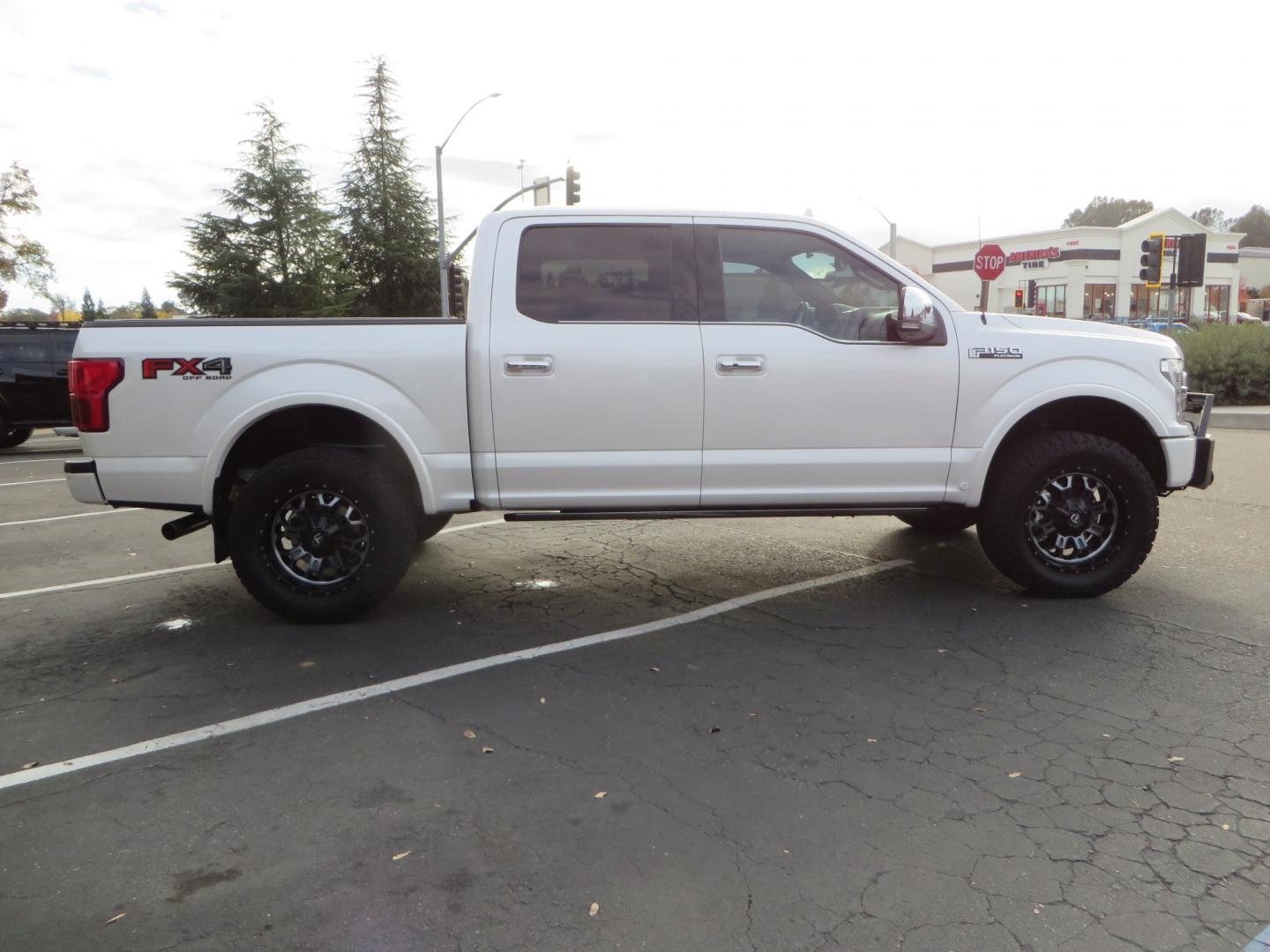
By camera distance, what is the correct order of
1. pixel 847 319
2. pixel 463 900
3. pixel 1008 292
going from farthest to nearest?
pixel 1008 292
pixel 847 319
pixel 463 900

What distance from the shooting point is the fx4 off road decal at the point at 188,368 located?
15.6ft

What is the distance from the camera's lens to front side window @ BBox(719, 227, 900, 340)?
508 centimetres

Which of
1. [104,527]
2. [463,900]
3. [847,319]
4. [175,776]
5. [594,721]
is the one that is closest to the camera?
[463,900]

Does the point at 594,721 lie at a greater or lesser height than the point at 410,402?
lesser

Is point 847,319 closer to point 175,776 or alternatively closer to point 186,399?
point 186,399

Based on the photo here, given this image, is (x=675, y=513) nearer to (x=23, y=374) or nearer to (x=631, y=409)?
(x=631, y=409)

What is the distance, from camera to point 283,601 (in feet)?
16.3

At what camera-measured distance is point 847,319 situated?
16.8ft

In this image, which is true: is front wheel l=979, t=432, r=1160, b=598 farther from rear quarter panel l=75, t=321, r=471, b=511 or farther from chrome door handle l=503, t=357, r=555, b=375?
rear quarter panel l=75, t=321, r=471, b=511

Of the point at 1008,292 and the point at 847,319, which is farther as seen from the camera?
the point at 1008,292

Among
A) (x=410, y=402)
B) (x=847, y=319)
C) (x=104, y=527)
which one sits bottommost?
(x=104, y=527)

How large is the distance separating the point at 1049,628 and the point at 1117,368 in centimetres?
151

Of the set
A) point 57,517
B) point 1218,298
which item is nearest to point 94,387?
point 57,517

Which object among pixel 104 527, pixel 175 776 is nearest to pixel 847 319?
pixel 175 776
